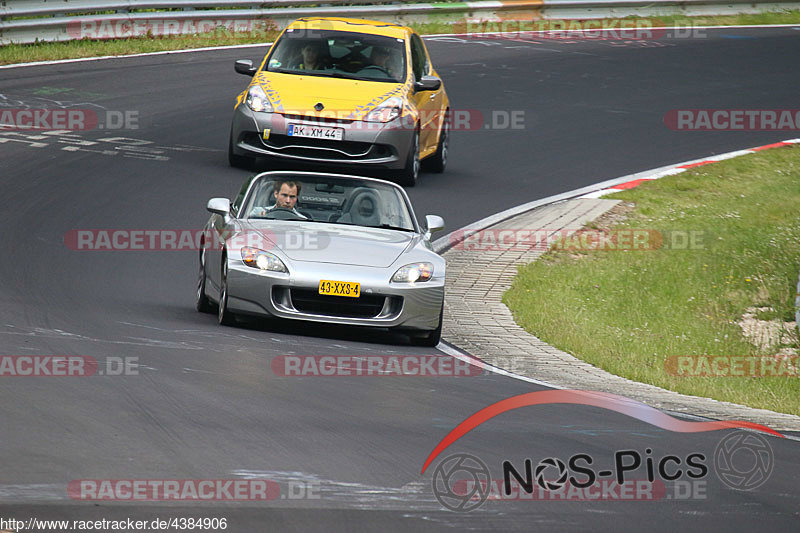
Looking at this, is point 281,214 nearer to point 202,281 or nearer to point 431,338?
point 202,281

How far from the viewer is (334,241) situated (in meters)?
10.2

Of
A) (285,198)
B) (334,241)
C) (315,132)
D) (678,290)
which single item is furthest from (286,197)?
(678,290)

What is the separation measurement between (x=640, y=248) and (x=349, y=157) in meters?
3.63

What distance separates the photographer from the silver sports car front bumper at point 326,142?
15484 millimetres

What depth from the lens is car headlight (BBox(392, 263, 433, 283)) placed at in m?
9.96

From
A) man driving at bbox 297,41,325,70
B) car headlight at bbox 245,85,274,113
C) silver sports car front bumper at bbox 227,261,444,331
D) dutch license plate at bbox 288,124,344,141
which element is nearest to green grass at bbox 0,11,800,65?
man driving at bbox 297,41,325,70

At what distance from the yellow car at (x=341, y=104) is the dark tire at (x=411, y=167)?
0.01 meters

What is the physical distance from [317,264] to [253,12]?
1770 cm

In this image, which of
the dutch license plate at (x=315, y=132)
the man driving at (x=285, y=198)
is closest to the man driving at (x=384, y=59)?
the dutch license plate at (x=315, y=132)

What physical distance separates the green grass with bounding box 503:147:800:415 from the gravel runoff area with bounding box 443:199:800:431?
24cm

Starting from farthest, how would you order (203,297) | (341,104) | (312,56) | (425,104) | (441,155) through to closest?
(441,155)
(425,104)
(312,56)
(341,104)
(203,297)

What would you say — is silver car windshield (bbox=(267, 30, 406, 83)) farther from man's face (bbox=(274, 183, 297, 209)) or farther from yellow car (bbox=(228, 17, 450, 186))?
man's face (bbox=(274, 183, 297, 209))

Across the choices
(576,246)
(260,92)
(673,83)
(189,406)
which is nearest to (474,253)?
(576,246)

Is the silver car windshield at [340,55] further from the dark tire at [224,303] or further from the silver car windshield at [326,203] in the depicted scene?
the dark tire at [224,303]
